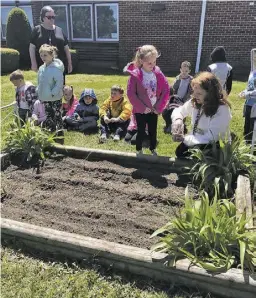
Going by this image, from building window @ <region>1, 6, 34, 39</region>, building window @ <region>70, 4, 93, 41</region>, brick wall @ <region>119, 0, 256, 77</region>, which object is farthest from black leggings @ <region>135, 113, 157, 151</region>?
building window @ <region>1, 6, 34, 39</region>

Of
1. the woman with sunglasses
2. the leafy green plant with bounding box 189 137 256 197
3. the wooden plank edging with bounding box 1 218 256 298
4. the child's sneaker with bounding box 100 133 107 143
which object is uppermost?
the woman with sunglasses

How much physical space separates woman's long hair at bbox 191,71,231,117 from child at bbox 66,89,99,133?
2835mm

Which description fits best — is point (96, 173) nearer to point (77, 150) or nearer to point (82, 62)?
point (77, 150)

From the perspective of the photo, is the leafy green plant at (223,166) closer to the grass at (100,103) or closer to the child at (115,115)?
the grass at (100,103)

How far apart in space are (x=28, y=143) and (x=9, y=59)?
8.91 metres

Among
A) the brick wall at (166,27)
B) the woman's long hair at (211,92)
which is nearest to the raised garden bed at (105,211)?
the woman's long hair at (211,92)

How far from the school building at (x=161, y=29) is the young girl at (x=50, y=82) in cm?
779

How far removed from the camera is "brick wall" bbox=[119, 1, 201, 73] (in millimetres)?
11859

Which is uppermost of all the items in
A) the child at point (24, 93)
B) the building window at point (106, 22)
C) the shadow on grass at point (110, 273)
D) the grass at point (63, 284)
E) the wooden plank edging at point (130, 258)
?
the building window at point (106, 22)

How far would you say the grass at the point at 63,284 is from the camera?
97.7 inches

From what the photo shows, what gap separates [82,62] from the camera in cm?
1416

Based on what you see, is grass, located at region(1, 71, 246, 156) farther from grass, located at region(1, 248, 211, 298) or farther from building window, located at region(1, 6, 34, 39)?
building window, located at region(1, 6, 34, 39)

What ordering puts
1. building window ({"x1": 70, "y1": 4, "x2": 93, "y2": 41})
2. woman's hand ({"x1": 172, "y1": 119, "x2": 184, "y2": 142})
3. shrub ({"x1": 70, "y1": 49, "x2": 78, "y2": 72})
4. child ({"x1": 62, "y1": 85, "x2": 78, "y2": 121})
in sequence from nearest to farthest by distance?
woman's hand ({"x1": 172, "y1": 119, "x2": 184, "y2": 142}) < child ({"x1": 62, "y1": 85, "x2": 78, "y2": 121}) < shrub ({"x1": 70, "y1": 49, "x2": 78, "y2": 72}) < building window ({"x1": 70, "y1": 4, "x2": 93, "y2": 41})

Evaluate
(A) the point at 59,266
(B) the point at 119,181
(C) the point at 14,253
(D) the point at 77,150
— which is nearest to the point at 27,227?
(C) the point at 14,253
